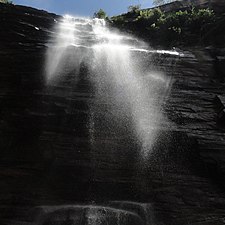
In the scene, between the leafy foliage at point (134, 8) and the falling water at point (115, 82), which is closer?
the falling water at point (115, 82)

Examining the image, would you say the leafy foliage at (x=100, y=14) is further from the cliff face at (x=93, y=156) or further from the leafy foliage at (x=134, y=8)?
the cliff face at (x=93, y=156)

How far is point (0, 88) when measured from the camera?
1211 cm

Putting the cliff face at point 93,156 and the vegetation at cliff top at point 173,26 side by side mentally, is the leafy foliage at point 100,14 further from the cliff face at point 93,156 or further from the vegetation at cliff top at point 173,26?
the cliff face at point 93,156

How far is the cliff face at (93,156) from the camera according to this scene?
9195mm

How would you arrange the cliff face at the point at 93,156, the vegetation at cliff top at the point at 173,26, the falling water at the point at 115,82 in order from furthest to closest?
the vegetation at cliff top at the point at 173,26 → the falling water at the point at 115,82 → the cliff face at the point at 93,156

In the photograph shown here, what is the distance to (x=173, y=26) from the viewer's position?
1997 centimetres

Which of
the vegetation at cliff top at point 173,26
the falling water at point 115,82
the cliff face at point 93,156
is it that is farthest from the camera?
the vegetation at cliff top at point 173,26

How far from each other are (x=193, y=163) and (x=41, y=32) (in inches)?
340

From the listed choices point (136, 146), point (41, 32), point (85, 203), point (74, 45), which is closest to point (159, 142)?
point (136, 146)

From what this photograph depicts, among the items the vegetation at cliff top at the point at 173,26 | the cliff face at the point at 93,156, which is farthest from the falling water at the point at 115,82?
the vegetation at cliff top at the point at 173,26

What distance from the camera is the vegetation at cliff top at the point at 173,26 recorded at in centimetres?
1858

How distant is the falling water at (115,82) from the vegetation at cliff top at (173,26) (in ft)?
11.4

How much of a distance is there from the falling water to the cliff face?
1.15ft

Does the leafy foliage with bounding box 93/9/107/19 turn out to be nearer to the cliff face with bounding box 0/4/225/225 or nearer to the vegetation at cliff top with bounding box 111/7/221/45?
the vegetation at cliff top with bounding box 111/7/221/45
